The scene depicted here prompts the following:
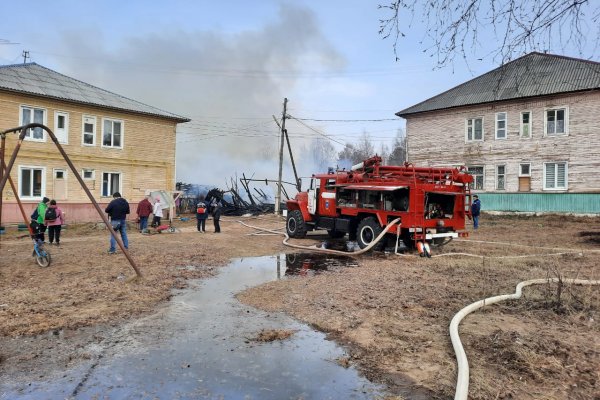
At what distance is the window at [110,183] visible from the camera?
23133 millimetres

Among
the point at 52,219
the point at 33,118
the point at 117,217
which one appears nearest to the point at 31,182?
the point at 33,118

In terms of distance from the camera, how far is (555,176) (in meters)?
23.2

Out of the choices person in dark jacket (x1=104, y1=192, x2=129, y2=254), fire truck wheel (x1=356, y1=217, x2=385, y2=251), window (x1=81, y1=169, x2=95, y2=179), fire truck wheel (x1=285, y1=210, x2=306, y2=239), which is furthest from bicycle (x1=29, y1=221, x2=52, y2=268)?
window (x1=81, y1=169, x2=95, y2=179)

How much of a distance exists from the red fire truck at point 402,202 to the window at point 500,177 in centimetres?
1368

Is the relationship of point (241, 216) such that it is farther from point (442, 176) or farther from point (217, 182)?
point (442, 176)

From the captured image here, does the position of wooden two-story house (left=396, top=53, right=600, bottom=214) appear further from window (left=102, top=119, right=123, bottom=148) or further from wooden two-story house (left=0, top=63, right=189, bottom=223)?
window (left=102, top=119, right=123, bottom=148)

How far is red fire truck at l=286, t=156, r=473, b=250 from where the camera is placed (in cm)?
1175

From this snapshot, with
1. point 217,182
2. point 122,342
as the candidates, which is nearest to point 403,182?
point 122,342

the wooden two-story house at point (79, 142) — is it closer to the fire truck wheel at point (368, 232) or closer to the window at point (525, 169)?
the fire truck wheel at point (368, 232)

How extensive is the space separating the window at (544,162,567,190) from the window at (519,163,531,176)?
2.69 ft

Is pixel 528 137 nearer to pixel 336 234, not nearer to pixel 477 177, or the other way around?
pixel 477 177

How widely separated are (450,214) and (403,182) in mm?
2037

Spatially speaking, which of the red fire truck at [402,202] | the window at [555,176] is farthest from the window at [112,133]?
the window at [555,176]

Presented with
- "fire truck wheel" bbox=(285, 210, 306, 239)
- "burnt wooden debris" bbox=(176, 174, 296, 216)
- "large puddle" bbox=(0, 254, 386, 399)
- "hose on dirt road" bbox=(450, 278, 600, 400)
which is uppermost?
"burnt wooden debris" bbox=(176, 174, 296, 216)
